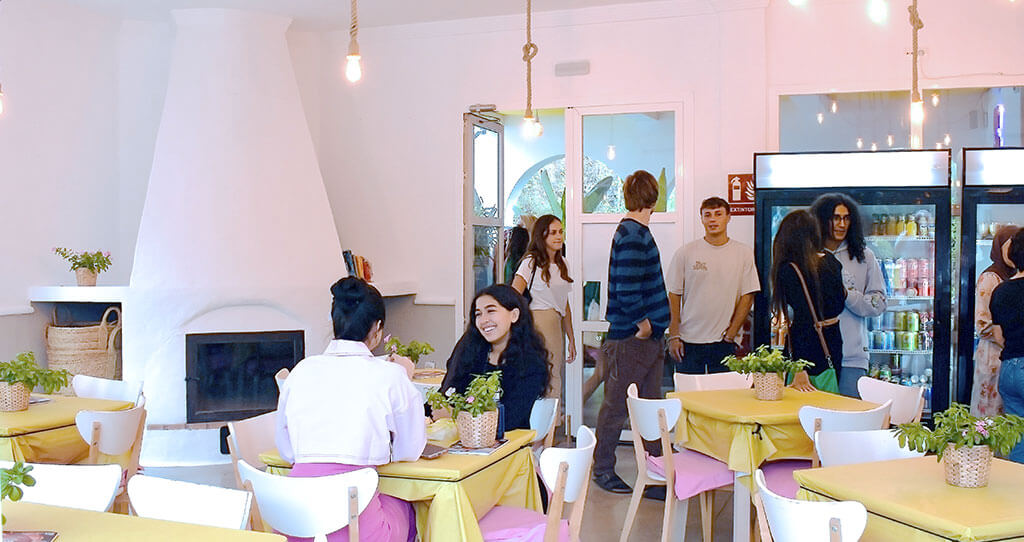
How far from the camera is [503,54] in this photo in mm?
6984

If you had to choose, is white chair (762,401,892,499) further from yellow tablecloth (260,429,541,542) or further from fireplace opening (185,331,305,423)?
fireplace opening (185,331,305,423)

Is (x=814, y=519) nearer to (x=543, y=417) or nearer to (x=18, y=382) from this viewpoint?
(x=543, y=417)

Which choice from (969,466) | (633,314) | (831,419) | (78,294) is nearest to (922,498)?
(969,466)

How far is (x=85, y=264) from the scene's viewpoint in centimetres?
634

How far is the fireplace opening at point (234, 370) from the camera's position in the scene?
641 cm

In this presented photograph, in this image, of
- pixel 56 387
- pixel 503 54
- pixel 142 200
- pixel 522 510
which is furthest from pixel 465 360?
pixel 142 200

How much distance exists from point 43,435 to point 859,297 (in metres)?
4.42

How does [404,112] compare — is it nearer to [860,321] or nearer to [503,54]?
[503,54]

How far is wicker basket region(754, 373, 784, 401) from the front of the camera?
4.23m

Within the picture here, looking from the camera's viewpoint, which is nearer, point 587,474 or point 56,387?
point 587,474

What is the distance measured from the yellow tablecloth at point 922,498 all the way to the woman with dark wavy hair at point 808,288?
8.50 feet

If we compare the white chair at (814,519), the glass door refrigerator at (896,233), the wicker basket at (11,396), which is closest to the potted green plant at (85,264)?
the wicker basket at (11,396)

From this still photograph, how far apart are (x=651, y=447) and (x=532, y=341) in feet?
6.62

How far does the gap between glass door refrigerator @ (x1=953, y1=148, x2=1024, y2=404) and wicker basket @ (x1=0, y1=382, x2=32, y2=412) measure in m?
5.05
